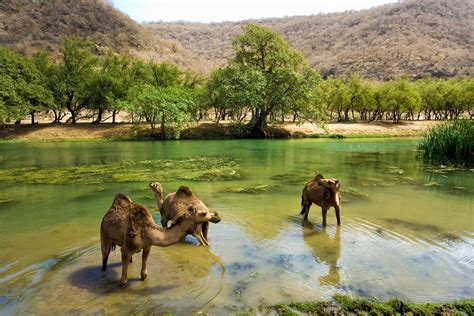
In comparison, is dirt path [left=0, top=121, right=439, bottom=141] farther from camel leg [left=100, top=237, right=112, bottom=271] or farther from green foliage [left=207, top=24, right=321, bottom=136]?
camel leg [left=100, top=237, right=112, bottom=271]

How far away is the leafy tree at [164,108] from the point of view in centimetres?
4125

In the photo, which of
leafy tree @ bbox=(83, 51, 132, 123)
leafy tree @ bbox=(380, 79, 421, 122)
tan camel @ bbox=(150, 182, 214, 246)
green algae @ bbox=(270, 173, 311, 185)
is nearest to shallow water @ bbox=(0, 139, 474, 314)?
green algae @ bbox=(270, 173, 311, 185)

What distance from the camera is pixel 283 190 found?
14625 millimetres

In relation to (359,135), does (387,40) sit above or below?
above

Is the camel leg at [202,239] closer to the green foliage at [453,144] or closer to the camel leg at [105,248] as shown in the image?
the camel leg at [105,248]

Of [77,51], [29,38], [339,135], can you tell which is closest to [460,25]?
[339,135]

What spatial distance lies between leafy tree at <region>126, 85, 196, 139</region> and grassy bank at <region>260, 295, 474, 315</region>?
36873mm


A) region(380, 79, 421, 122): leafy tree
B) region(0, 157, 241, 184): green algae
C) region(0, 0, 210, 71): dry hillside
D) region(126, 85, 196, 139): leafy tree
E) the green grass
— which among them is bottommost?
region(0, 157, 241, 184): green algae

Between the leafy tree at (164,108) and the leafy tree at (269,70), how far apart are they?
678 centimetres

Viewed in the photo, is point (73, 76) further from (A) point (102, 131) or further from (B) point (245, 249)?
(B) point (245, 249)

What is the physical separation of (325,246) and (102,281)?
15.1 feet

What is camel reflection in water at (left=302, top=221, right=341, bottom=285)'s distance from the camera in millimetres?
6880

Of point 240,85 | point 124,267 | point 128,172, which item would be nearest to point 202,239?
point 124,267

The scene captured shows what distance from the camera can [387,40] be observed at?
97.7 m
